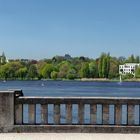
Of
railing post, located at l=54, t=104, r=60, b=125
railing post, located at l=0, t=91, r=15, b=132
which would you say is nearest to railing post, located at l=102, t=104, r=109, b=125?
railing post, located at l=54, t=104, r=60, b=125

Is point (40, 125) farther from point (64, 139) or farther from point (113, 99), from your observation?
point (113, 99)

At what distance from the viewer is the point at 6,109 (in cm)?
1295

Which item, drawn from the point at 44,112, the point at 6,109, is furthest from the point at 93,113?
the point at 6,109

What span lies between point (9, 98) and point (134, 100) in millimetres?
3309

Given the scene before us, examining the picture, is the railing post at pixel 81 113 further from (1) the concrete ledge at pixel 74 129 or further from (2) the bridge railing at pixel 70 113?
(1) the concrete ledge at pixel 74 129

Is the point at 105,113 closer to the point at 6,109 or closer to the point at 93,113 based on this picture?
the point at 93,113

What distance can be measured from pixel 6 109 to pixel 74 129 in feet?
6.13

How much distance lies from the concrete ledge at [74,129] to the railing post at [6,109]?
19cm

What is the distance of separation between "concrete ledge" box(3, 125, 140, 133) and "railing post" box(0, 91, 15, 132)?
190 mm

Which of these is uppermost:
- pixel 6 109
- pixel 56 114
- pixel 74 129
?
pixel 6 109

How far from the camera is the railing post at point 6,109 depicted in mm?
12938

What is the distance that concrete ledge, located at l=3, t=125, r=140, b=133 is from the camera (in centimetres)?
1289

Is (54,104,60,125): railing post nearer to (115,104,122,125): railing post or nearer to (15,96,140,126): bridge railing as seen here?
(15,96,140,126): bridge railing

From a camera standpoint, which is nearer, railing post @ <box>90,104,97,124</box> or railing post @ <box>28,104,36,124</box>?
railing post @ <box>90,104,97,124</box>
